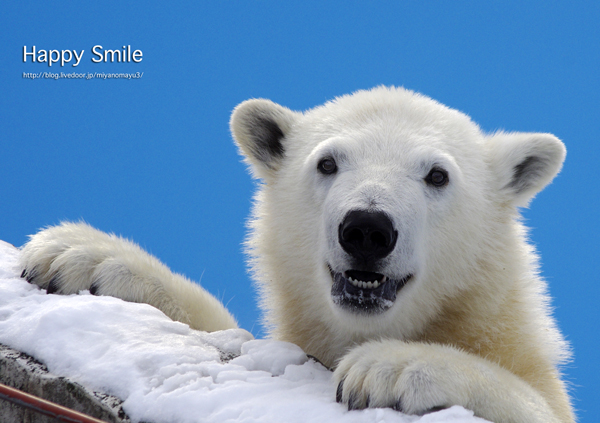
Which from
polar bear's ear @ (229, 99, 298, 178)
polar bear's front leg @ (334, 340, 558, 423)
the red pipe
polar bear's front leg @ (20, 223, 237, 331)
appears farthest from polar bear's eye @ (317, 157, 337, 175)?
the red pipe

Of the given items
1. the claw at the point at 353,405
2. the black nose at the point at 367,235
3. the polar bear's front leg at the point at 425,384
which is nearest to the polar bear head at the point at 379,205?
the black nose at the point at 367,235

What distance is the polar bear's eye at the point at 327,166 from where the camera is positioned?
354 centimetres

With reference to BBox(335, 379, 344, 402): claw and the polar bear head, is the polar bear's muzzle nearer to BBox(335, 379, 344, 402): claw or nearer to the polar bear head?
the polar bear head

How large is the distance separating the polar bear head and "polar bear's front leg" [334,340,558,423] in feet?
1.49

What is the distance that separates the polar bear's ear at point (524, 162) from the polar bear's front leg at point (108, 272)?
84.6 inches

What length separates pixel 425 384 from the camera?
2.48 meters

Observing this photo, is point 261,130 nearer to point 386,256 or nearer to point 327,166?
point 327,166

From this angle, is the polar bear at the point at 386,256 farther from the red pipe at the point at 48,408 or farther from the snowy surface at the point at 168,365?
the red pipe at the point at 48,408

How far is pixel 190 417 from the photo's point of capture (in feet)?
8.05

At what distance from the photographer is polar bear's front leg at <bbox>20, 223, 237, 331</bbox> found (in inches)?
142

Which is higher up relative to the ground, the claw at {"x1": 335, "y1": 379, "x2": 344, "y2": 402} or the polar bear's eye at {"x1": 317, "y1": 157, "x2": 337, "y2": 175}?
the polar bear's eye at {"x1": 317, "y1": 157, "x2": 337, "y2": 175}

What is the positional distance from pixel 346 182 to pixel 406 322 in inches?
34.5

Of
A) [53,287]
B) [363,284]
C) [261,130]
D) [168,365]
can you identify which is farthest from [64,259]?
[363,284]

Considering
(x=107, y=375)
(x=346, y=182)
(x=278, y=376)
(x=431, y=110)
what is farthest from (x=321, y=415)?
(x=431, y=110)
